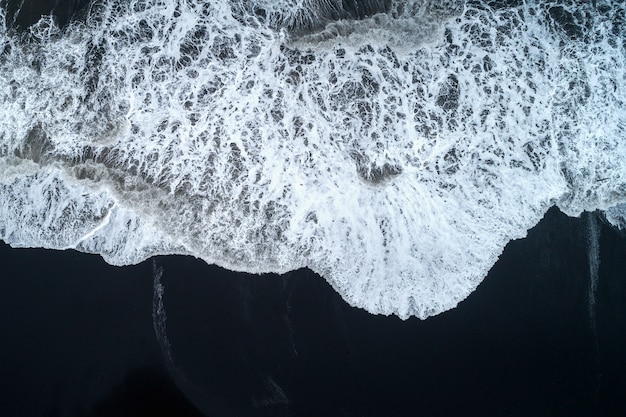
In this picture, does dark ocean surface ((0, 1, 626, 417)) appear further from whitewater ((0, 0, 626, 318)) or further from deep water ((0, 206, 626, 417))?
whitewater ((0, 0, 626, 318))

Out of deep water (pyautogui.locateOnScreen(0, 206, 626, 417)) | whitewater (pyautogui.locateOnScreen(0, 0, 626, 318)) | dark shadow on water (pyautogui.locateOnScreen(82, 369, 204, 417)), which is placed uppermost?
whitewater (pyautogui.locateOnScreen(0, 0, 626, 318))

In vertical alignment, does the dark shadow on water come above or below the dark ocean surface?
below

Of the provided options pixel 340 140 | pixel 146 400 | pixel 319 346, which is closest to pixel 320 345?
pixel 319 346

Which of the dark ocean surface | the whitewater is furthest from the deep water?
the whitewater

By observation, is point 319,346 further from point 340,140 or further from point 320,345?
point 340,140

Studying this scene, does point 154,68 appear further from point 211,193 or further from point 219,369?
point 219,369

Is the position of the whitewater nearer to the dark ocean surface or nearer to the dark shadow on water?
the dark ocean surface

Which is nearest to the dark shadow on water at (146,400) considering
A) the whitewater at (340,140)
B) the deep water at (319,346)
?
the deep water at (319,346)
